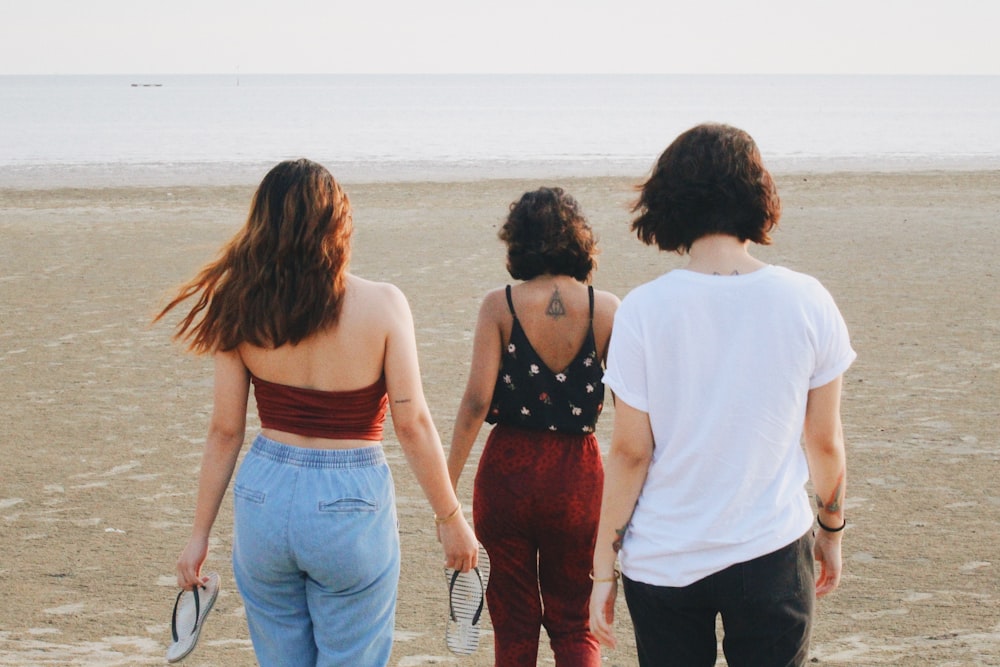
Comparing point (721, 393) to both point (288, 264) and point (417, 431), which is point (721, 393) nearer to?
point (417, 431)

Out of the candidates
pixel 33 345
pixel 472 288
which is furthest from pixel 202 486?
pixel 472 288

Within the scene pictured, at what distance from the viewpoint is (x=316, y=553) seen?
2680 mm

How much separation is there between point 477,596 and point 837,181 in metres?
25.6

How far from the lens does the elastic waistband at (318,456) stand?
272 centimetres

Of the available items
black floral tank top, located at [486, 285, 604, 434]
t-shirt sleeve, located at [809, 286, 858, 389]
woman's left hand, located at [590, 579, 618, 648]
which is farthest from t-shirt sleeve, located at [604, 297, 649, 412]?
A: black floral tank top, located at [486, 285, 604, 434]

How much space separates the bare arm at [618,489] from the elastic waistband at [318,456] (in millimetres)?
613

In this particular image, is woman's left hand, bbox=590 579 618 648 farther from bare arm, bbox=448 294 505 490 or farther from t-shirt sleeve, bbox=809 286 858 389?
bare arm, bbox=448 294 505 490

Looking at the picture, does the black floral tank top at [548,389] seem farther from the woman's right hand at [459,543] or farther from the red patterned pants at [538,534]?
the woman's right hand at [459,543]

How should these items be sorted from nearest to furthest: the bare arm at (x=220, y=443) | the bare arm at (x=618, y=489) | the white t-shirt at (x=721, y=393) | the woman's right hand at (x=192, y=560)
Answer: the white t-shirt at (x=721, y=393) < the bare arm at (x=618, y=489) < the bare arm at (x=220, y=443) < the woman's right hand at (x=192, y=560)

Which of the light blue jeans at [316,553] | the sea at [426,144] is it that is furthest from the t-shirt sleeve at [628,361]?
the sea at [426,144]

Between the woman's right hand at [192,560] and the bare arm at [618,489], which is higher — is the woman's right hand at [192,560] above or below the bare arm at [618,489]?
below

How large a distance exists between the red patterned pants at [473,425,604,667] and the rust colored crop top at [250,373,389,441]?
69 centimetres

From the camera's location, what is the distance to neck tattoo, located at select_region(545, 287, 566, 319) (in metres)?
3.40

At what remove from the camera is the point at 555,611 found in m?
3.47
